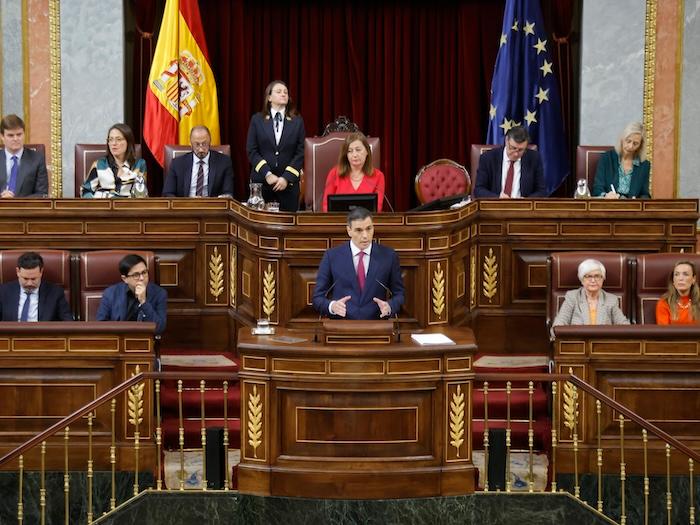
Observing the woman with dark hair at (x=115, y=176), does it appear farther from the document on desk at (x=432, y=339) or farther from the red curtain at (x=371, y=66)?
the document on desk at (x=432, y=339)

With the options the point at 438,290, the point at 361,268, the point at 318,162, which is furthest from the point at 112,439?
the point at 318,162

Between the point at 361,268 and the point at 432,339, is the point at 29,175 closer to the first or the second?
the point at 361,268

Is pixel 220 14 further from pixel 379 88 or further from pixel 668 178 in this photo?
pixel 668 178

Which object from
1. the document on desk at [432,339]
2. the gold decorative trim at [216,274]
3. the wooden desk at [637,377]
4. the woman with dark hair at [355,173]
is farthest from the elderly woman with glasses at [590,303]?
the gold decorative trim at [216,274]

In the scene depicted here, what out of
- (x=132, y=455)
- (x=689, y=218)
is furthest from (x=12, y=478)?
(x=689, y=218)

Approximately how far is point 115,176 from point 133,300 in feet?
4.76

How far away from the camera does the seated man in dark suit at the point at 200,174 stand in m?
8.76

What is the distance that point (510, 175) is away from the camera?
8.66 m

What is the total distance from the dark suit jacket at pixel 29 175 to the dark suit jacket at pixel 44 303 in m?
1.28

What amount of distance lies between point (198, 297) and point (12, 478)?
6.63 feet

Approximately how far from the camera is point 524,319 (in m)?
8.39

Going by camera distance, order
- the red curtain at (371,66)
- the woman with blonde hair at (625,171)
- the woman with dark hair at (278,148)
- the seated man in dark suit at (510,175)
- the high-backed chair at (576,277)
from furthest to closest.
Result: the red curtain at (371,66), the woman with dark hair at (278,148), the seated man in dark suit at (510,175), the woman with blonde hair at (625,171), the high-backed chair at (576,277)

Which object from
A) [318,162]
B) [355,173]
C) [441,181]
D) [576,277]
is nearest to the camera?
[576,277]

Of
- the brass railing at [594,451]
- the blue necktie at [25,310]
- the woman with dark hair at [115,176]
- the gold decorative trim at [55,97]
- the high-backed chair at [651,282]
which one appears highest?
the gold decorative trim at [55,97]
